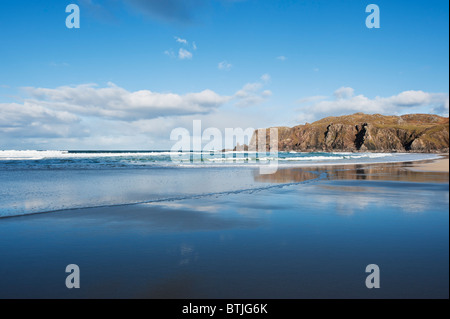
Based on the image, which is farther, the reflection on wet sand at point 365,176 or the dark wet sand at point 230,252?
the reflection on wet sand at point 365,176

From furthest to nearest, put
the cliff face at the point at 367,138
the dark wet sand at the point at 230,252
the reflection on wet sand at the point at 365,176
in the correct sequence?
1. the cliff face at the point at 367,138
2. the reflection on wet sand at the point at 365,176
3. the dark wet sand at the point at 230,252

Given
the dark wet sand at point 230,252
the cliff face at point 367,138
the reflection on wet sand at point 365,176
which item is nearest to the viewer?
the dark wet sand at point 230,252

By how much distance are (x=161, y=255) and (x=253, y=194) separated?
8.54 meters

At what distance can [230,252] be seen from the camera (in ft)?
18.3

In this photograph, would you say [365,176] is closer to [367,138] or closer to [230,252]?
[230,252]

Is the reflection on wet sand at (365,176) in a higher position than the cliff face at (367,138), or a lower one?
lower

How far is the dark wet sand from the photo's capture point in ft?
13.4

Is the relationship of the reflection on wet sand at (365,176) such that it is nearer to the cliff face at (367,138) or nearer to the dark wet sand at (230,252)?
the dark wet sand at (230,252)

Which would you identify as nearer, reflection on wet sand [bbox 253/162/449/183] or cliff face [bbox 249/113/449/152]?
reflection on wet sand [bbox 253/162/449/183]

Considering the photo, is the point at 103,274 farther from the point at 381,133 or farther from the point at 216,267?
the point at 381,133

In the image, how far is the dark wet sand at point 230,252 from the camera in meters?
4.10

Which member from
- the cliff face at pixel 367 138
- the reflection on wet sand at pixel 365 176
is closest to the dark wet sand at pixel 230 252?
the reflection on wet sand at pixel 365 176

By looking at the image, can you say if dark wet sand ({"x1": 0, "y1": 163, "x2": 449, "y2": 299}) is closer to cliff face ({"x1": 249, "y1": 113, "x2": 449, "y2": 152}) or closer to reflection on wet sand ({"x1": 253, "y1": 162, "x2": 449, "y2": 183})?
reflection on wet sand ({"x1": 253, "y1": 162, "x2": 449, "y2": 183})

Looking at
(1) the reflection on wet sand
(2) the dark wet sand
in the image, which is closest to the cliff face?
(1) the reflection on wet sand
